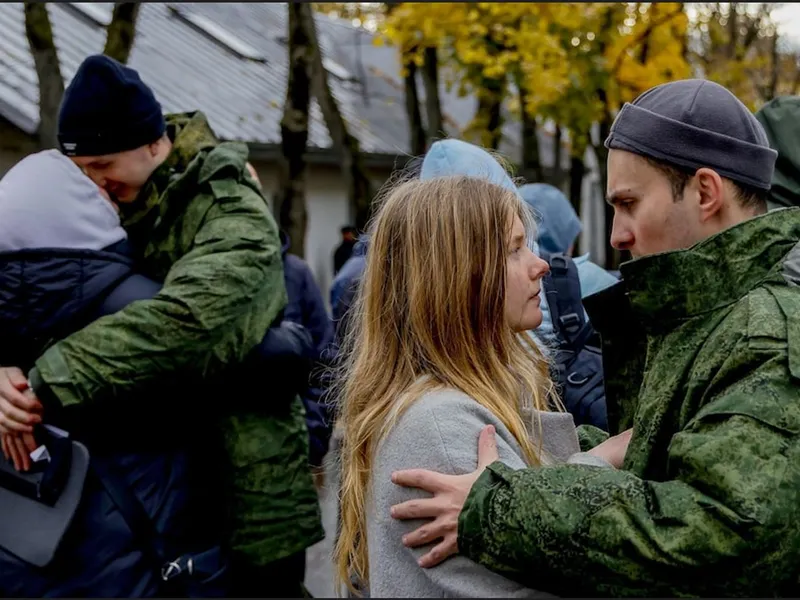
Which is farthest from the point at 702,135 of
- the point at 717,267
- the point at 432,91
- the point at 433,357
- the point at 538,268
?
the point at 432,91

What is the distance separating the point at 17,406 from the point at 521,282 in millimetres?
1461

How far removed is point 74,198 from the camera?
3145 millimetres

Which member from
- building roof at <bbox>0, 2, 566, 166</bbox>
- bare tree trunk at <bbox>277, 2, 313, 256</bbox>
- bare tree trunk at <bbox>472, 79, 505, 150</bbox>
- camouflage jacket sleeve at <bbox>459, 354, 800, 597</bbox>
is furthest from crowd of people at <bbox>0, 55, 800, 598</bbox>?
bare tree trunk at <bbox>472, 79, 505, 150</bbox>

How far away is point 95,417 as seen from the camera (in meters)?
3.02

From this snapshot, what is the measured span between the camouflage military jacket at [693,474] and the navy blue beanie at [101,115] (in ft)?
6.27

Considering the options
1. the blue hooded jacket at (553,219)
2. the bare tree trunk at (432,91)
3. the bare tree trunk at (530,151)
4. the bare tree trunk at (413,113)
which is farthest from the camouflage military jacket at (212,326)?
the bare tree trunk at (530,151)

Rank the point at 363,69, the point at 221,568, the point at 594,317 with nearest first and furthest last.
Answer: the point at 594,317
the point at 221,568
the point at 363,69

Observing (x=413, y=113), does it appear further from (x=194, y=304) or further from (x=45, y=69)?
(x=194, y=304)

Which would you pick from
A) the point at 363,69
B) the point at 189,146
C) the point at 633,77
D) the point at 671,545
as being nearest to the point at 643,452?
the point at 671,545

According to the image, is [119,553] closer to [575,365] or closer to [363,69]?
[575,365]

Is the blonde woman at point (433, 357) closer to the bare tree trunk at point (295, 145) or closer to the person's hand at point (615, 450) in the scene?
the person's hand at point (615, 450)

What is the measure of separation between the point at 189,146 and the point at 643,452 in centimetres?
202

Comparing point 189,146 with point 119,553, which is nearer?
point 119,553

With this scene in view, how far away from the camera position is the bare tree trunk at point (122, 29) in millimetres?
7254
